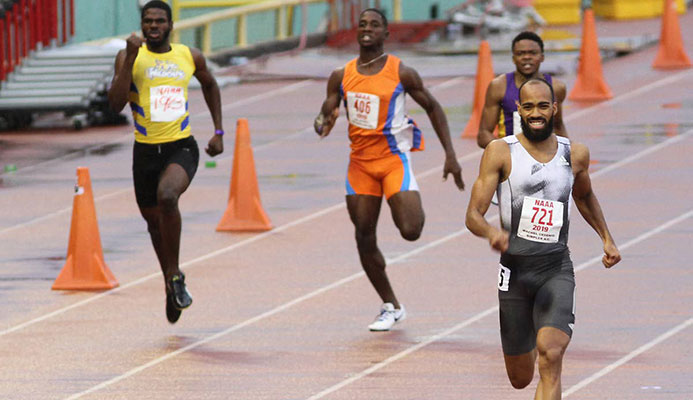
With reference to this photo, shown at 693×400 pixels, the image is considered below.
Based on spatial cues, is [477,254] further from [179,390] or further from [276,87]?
[276,87]

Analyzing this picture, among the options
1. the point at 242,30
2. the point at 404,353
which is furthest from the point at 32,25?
the point at 404,353

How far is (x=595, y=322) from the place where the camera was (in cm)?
1049

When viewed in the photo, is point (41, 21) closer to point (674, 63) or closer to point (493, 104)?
point (674, 63)

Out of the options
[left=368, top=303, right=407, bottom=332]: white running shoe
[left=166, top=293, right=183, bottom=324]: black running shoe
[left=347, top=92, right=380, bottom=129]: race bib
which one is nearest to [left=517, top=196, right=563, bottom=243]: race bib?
[left=368, top=303, right=407, bottom=332]: white running shoe

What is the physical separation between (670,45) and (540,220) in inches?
682

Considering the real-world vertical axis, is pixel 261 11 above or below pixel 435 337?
above

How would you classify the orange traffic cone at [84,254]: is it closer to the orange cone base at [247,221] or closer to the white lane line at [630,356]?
the orange cone base at [247,221]

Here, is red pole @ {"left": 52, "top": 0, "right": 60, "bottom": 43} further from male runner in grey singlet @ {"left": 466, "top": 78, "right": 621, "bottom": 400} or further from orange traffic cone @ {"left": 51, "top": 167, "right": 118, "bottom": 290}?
male runner in grey singlet @ {"left": 466, "top": 78, "right": 621, "bottom": 400}

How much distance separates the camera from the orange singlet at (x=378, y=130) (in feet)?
34.6

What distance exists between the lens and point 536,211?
7430mm

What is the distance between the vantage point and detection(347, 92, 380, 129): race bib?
10.5m

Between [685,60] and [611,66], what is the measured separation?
1.17m

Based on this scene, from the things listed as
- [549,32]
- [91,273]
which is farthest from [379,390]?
[549,32]

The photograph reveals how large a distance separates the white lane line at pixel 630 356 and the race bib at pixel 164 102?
3.53 meters
